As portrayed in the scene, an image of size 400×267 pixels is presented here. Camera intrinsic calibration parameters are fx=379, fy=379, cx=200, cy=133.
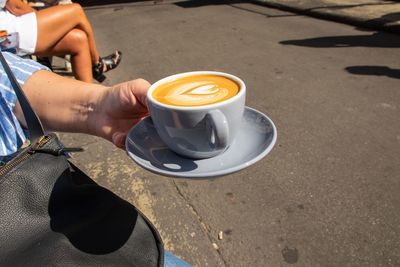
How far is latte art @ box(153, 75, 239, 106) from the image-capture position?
3.08ft

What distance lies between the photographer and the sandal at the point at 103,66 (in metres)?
4.42

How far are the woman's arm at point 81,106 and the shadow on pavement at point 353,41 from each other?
4820mm

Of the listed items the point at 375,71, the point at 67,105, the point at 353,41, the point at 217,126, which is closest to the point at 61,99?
the point at 67,105

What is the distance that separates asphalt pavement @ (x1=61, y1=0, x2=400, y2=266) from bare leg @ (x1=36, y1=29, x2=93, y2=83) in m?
0.65

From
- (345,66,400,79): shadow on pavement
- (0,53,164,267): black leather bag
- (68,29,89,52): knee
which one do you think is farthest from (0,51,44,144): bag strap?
(345,66,400,79): shadow on pavement

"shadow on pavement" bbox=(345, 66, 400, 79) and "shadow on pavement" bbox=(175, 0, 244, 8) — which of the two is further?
"shadow on pavement" bbox=(175, 0, 244, 8)

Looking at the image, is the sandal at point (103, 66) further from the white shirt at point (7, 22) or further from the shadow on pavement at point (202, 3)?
the shadow on pavement at point (202, 3)

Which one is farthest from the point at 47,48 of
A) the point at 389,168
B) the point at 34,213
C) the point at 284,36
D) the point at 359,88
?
the point at 284,36

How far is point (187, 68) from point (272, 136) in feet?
13.2

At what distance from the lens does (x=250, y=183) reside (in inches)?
104

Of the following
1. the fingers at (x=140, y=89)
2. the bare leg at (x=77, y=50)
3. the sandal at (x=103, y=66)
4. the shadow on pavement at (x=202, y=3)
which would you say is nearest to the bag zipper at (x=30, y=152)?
the fingers at (x=140, y=89)

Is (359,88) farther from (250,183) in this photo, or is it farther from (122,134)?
(122,134)

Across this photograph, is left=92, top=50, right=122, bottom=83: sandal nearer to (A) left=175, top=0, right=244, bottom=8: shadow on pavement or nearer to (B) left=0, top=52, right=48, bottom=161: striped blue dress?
(B) left=0, top=52, right=48, bottom=161: striped blue dress

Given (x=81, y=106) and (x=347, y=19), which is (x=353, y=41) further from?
(x=81, y=106)
